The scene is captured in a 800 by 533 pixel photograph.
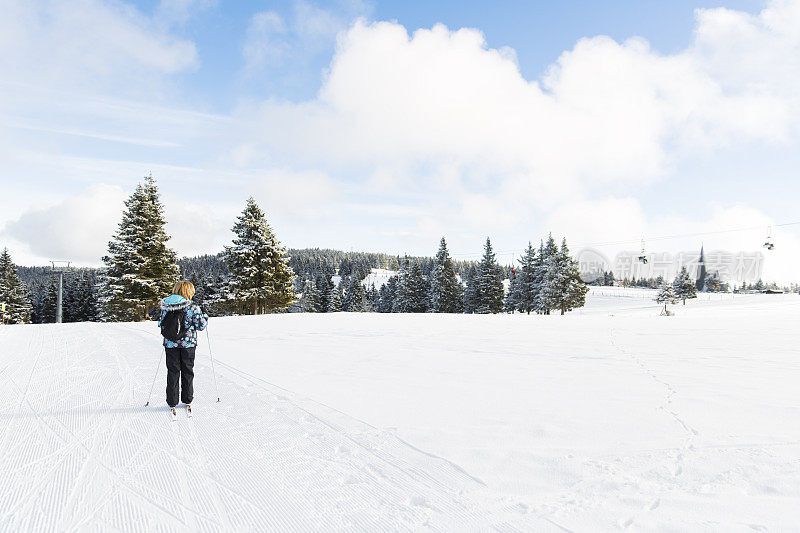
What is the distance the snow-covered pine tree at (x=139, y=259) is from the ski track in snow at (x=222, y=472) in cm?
2527

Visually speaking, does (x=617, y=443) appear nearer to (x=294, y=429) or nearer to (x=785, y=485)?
(x=785, y=485)

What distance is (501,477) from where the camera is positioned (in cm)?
373

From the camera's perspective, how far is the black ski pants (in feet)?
18.8

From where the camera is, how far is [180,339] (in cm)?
580

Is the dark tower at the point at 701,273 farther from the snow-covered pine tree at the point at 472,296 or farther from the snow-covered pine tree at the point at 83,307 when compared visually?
the snow-covered pine tree at the point at 83,307

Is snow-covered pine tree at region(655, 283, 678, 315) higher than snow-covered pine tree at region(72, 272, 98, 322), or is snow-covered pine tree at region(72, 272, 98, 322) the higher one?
snow-covered pine tree at region(655, 283, 678, 315)

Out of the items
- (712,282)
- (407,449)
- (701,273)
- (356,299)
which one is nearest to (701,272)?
(701,273)

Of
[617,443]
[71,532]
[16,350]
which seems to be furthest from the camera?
[16,350]

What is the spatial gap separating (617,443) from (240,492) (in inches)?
156

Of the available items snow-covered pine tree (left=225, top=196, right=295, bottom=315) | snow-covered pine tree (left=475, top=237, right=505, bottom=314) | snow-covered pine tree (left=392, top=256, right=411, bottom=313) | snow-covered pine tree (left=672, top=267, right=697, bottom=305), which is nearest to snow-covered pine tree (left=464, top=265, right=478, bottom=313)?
snow-covered pine tree (left=475, top=237, right=505, bottom=314)

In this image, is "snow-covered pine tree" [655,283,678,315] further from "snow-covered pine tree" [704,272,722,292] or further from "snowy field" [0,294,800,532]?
"snowy field" [0,294,800,532]

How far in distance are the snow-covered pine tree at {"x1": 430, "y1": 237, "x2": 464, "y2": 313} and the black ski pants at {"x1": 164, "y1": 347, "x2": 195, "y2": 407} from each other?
44.5 m

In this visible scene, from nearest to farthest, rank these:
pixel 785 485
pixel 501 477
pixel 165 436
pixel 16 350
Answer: pixel 785 485 → pixel 501 477 → pixel 165 436 → pixel 16 350

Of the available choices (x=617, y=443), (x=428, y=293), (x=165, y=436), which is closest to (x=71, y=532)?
(x=165, y=436)
